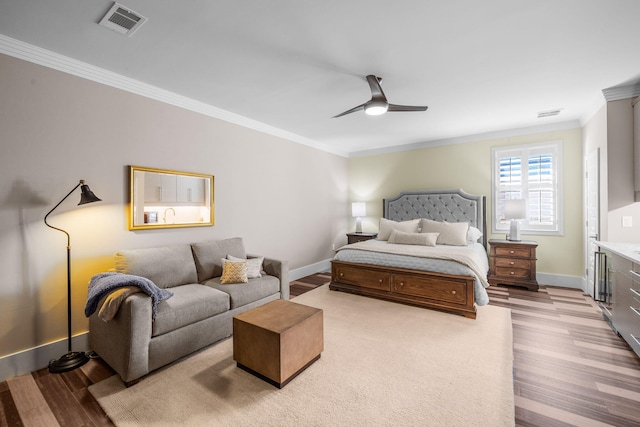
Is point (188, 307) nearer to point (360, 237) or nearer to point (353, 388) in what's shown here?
point (353, 388)

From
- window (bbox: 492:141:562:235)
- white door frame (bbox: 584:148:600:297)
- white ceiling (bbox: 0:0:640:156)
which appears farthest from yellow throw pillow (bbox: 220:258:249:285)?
window (bbox: 492:141:562:235)

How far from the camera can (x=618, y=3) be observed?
1.87m

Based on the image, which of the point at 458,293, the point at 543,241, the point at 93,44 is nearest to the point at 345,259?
the point at 458,293

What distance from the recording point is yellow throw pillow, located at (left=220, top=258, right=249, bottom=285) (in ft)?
10.2

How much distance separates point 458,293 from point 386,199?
2945 millimetres

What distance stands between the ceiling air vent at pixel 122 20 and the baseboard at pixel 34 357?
2.74 meters

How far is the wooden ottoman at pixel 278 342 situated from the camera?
79.7 inches

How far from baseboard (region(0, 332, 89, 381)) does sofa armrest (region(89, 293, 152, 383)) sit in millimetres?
649

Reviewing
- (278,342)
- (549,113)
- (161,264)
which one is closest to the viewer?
(278,342)

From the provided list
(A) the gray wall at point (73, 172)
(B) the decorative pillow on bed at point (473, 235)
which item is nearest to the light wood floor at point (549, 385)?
(A) the gray wall at point (73, 172)

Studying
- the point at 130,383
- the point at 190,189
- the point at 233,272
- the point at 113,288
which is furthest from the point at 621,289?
the point at 190,189

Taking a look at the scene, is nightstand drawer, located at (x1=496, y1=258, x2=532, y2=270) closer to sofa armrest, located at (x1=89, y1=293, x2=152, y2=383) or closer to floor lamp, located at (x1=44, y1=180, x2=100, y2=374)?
sofa armrest, located at (x1=89, y1=293, x2=152, y2=383)

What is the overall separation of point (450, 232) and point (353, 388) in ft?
10.9

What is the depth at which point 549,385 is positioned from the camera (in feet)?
6.72
